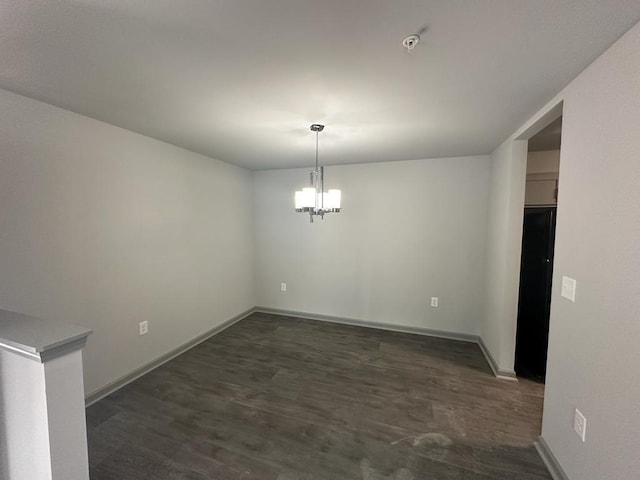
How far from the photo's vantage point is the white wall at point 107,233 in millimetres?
1804

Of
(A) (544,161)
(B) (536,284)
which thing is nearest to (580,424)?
(B) (536,284)

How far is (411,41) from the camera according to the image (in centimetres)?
118

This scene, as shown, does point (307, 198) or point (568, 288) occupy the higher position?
point (307, 198)

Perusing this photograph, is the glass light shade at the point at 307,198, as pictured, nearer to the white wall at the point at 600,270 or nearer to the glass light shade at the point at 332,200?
the glass light shade at the point at 332,200

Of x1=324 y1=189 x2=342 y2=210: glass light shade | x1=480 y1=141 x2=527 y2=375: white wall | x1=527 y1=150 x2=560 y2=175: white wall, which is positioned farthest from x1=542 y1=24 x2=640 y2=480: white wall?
x1=527 y1=150 x2=560 y2=175: white wall

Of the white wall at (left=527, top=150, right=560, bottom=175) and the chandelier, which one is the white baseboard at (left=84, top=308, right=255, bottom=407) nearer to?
the chandelier

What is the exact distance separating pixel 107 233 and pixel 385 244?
3.17 m

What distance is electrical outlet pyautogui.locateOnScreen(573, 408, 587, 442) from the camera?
4.51ft

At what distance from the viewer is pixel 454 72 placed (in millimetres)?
1450

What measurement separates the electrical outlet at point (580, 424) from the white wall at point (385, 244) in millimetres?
2038

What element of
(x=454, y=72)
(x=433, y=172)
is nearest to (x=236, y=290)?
(x=433, y=172)

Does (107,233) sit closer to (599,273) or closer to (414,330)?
(599,273)

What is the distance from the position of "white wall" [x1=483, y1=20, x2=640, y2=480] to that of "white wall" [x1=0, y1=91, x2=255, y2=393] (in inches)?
135

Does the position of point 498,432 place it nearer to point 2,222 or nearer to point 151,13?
point 151,13
